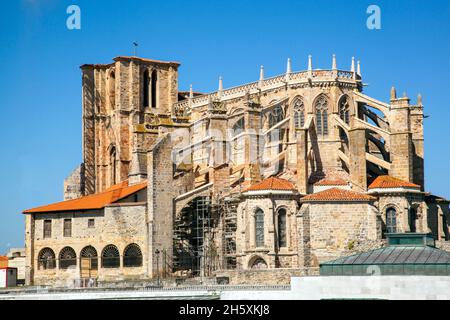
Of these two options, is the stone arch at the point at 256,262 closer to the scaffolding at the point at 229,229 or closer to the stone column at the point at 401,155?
the scaffolding at the point at 229,229

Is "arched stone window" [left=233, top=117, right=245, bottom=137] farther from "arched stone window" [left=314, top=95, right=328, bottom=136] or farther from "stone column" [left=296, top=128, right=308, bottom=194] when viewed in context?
"stone column" [left=296, top=128, right=308, bottom=194]

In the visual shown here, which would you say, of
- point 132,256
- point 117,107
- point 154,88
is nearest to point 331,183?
point 132,256

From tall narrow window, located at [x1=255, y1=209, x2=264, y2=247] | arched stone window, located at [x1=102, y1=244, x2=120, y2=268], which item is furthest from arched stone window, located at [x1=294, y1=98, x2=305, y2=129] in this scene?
arched stone window, located at [x1=102, y1=244, x2=120, y2=268]

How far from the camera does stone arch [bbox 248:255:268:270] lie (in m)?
55.6

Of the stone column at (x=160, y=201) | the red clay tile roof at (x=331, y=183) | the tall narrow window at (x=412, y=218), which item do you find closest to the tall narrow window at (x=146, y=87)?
the stone column at (x=160, y=201)

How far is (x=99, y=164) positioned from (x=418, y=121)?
27139 millimetres

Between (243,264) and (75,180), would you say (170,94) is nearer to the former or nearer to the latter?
(75,180)

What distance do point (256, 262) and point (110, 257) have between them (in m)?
9.43

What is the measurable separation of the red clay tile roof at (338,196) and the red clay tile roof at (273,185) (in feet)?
4.28

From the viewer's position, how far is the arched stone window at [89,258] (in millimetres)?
60031

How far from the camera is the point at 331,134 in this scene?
A: 63188 millimetres
